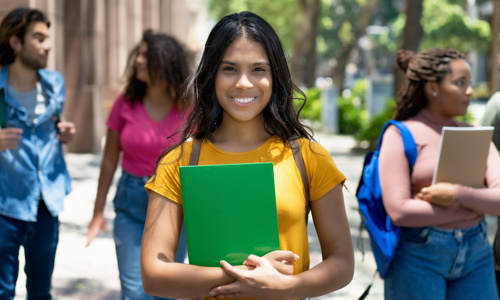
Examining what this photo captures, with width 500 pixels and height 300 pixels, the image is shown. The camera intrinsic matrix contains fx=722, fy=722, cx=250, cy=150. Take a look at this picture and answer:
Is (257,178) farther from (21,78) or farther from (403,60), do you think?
(21,78)

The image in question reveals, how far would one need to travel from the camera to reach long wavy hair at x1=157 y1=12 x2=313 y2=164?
8.14 feet

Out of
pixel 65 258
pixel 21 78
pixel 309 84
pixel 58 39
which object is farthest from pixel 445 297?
pixel 309 84

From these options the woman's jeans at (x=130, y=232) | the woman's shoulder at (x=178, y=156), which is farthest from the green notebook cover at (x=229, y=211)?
the woman's jeans at (x=130, y=232)

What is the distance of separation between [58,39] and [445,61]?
1004 centimetres

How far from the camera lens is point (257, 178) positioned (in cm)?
227

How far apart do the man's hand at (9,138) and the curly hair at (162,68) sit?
74cm

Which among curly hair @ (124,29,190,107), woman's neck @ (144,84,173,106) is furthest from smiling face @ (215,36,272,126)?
woman's neck @ (144,84,173,106)

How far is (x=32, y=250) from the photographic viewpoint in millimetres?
4324

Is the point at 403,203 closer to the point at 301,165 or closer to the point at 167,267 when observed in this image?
the point at 301,165

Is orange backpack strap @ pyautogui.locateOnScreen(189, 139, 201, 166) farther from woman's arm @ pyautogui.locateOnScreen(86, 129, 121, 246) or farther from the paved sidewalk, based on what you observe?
the paved sidewalk

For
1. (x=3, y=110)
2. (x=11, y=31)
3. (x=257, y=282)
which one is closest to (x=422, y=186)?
(x=257, y=282)

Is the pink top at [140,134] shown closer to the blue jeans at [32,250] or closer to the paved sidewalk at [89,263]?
the blue jeans at [32,250]

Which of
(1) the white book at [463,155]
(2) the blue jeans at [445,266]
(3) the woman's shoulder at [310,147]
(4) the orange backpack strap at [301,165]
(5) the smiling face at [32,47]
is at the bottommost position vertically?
(2) the blue jeans at [445,266]

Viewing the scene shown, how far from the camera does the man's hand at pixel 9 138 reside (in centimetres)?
418
